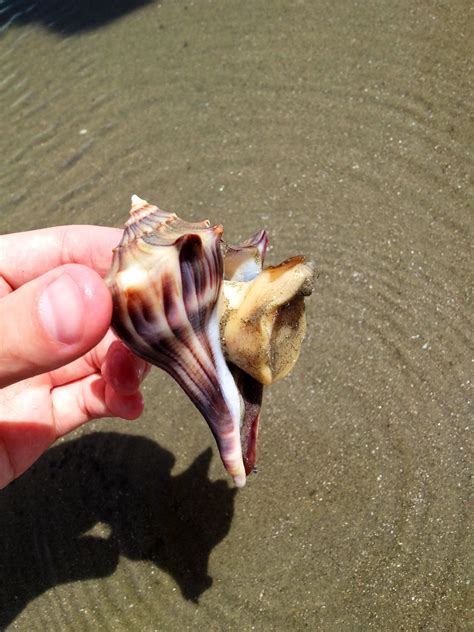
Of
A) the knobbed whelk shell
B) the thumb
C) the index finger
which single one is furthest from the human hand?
the thumb

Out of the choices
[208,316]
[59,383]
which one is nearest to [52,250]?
[59,383]

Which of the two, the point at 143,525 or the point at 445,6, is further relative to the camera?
the point at 445,6

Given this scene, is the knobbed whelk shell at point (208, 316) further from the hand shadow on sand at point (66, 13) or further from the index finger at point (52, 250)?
the hand shadow on sand at point (66, 13)

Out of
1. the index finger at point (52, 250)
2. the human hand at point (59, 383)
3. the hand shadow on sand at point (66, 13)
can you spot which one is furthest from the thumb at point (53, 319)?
the hand shadow on sand at point (66, 13)

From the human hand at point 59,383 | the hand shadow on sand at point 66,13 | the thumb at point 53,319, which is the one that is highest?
the thumb at point 53,319

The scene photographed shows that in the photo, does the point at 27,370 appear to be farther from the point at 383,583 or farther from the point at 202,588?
the point at 383,583

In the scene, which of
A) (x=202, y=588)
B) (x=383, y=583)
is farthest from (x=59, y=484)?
(x=383, y=583)

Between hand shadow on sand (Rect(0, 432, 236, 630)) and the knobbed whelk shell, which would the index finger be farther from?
hand shadow on sand (Rect(0, 432, 236, 630))
